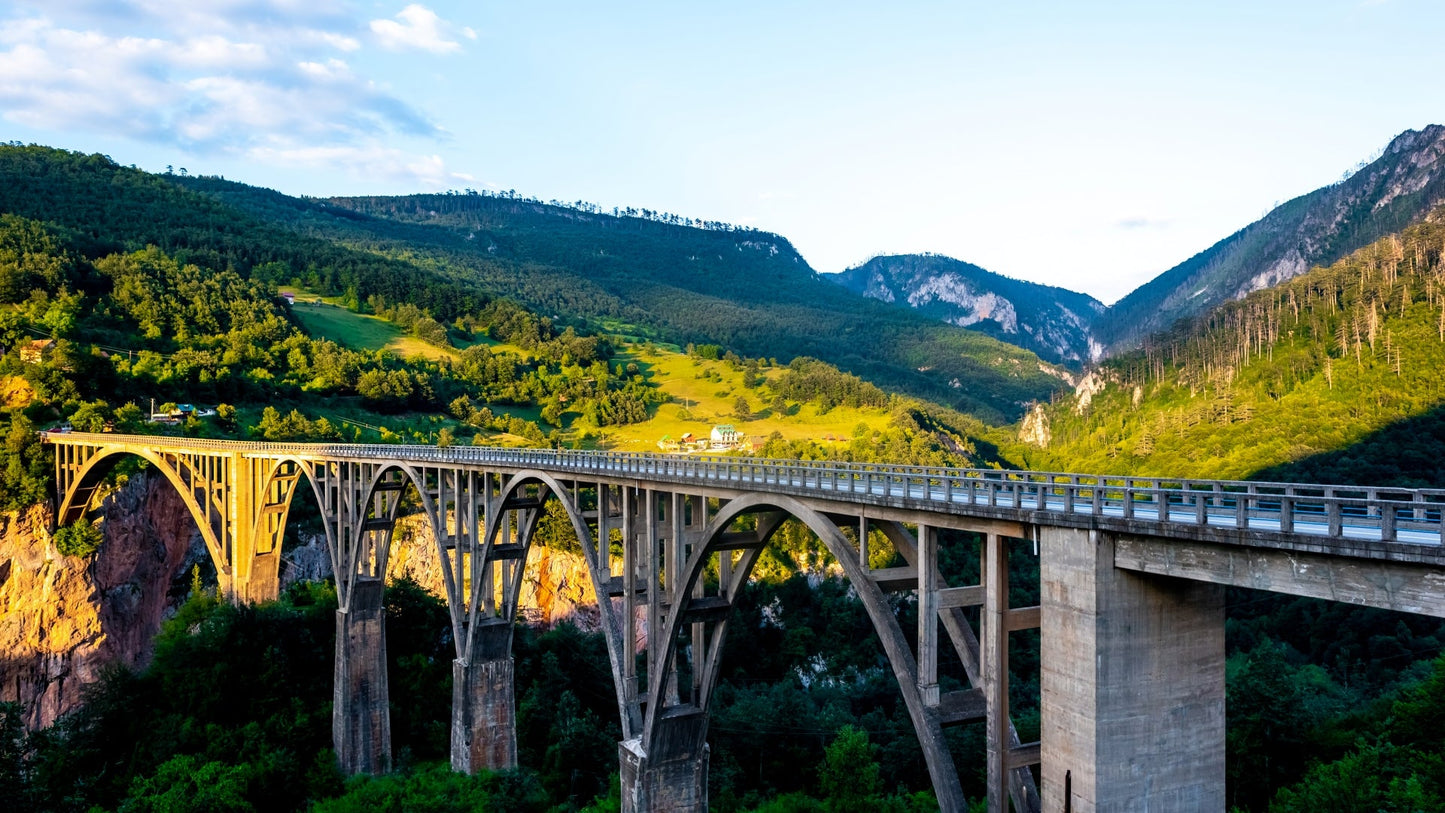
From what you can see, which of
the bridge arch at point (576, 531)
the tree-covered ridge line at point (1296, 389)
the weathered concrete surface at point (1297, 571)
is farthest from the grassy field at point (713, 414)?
the weathered concrete surface at point (1297, 571)

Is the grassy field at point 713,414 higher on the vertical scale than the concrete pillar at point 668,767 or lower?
higher

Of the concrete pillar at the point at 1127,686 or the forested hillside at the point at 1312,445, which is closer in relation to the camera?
the concrete pillar at the point at 1127,686

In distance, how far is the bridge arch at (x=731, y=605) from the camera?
16875 millimetres

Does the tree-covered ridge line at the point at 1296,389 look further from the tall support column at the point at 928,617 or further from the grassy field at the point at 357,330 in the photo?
the grassy field at the point at 357,330

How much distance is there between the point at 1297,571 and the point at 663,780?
2101cm

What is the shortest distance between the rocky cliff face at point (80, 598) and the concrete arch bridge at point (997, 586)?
29.4m

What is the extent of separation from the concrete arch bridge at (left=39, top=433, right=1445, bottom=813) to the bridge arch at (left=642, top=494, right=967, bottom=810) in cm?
7

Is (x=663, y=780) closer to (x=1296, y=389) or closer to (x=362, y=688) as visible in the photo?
(x=362, y=688)

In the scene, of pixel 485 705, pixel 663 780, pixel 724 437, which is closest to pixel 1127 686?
pixel 663 780

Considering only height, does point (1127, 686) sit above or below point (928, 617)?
below

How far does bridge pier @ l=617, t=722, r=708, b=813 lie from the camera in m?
27.7

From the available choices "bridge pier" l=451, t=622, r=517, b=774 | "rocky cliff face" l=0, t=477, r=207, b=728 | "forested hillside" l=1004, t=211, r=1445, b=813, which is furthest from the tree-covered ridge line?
"rocky cliff face" l=0, t=477, r=207, b=728

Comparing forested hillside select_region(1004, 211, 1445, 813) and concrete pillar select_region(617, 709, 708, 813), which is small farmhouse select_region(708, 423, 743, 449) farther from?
concrete pillar select_region(617, 709, 708, 813)

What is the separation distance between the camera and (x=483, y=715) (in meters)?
37.1
